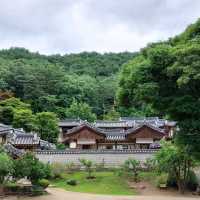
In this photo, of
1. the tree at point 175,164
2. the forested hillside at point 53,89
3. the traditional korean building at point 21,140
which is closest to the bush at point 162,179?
the tree at point 175,164

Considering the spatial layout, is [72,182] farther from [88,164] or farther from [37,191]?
[37,191]

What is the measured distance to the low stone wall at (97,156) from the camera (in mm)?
38188

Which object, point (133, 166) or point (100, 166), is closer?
point (133, 166)

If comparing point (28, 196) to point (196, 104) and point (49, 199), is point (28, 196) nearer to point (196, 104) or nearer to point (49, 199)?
point (49, 199)

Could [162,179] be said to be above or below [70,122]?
below

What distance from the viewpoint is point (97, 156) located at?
127ft

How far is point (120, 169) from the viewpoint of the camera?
35500 mm

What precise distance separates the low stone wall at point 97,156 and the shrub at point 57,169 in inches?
41.7

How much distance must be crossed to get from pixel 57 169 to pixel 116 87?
11151 millimetres

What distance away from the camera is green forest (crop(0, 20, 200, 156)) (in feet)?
53.2

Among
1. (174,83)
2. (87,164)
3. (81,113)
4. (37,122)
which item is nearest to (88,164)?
(87,164)

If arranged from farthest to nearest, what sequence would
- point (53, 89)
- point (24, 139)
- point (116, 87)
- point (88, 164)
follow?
point (53, 89)
point (24, 139)
point (88, 164)
point (116, 87)

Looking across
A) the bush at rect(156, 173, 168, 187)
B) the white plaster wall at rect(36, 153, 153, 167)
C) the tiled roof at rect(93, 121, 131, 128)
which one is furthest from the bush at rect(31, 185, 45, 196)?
the tiled roof at rect(93, 121, 131, 128)

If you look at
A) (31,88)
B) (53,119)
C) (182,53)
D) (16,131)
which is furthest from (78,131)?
(182,53)
